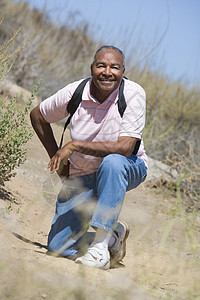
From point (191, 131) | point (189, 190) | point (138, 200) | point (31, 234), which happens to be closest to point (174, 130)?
point (191, 131)

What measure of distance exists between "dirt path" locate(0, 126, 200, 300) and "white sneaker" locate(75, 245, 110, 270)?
0.24 ft

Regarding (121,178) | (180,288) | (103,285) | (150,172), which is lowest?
(150,172)

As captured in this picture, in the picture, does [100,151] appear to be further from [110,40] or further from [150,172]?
[110,40]

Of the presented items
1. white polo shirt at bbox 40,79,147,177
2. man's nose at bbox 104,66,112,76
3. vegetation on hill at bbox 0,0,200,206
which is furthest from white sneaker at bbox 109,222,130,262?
vegetation on hill at bbox 0,0,200,206

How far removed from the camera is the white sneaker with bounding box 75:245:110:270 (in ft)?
8.85

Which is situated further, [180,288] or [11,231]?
[11,231]

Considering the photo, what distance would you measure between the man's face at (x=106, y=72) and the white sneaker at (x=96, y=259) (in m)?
0.96

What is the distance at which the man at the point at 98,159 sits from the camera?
277cm

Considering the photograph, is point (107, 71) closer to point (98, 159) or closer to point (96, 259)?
point (98, 159)

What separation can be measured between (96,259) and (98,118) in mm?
888

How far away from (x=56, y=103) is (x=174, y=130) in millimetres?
6349

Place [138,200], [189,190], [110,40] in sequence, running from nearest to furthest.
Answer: [138,200]
[189,190]
[110,40]

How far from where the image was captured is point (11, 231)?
316 centimetres

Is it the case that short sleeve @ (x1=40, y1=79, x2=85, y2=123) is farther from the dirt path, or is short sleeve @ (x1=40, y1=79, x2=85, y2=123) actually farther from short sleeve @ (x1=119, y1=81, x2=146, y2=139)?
the dirt path
